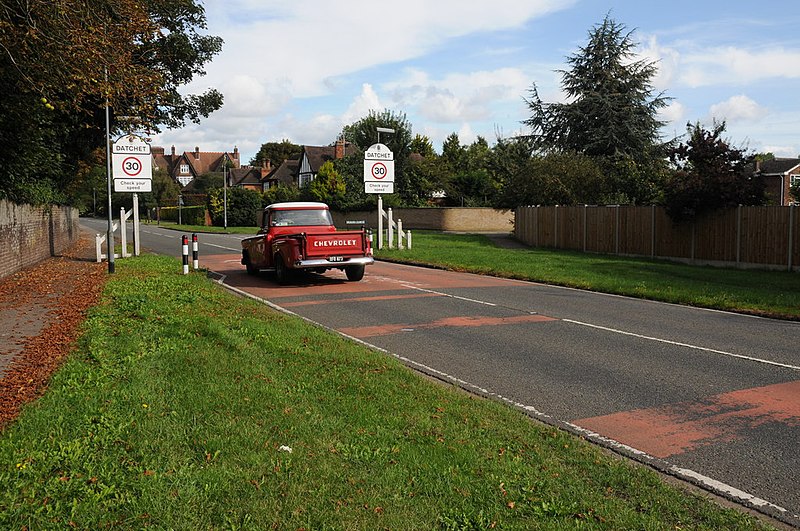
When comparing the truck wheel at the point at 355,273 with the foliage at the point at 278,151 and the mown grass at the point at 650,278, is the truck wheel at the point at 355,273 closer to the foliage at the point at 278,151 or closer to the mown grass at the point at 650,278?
the mown grass at the point at 650,278

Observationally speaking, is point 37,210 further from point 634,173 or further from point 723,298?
point 634,173

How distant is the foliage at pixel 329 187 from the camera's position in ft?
190

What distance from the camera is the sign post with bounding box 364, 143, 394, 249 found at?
90.6 ft

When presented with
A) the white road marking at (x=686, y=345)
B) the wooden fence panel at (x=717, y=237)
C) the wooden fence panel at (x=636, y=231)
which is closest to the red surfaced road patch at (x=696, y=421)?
the white road marking at (x=686, y=345)

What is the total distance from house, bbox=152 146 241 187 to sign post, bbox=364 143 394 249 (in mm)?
107055

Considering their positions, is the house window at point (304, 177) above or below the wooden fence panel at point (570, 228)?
→ above

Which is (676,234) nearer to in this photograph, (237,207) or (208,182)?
(237,207)

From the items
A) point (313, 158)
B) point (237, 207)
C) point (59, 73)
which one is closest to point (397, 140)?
point (237, 207)

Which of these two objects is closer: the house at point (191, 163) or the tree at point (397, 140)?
the tree at point (397, 140)

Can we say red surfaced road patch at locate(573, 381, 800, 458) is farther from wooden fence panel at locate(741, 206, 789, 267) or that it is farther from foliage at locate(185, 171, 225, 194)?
foliage at locate(185, 171, 225, 194)

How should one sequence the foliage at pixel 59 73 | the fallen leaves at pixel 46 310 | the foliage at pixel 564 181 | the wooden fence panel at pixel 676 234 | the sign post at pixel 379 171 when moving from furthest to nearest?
the foliage at pixel 564 181, the sign post at pixel 379 171, the wooden fence panel at pixel 676 234, the foliage at pixel 59 73, the fallen leaves at pixel 46 310

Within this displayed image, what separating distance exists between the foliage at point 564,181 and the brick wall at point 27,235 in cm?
2385

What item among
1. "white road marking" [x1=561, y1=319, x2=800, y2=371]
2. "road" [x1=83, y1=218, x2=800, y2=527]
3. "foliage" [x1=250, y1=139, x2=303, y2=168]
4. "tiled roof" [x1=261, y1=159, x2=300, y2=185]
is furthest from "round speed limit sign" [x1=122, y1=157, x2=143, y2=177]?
"foliage" [x1=250, y1=139, x2=303, y2=168]

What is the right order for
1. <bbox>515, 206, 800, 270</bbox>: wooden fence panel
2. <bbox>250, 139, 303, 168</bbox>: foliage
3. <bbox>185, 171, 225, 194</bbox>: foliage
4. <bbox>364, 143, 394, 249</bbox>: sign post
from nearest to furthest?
<bbox>515, 206, 800, 270</bbox>: wooden fence panel < <bbox>364, 143, 394, 249</bbox>: sign post < <bbox>185, 171, 225, 194</bbox>: foliage < <bbox>250, 139, 303, 168</bbox>: foliage
